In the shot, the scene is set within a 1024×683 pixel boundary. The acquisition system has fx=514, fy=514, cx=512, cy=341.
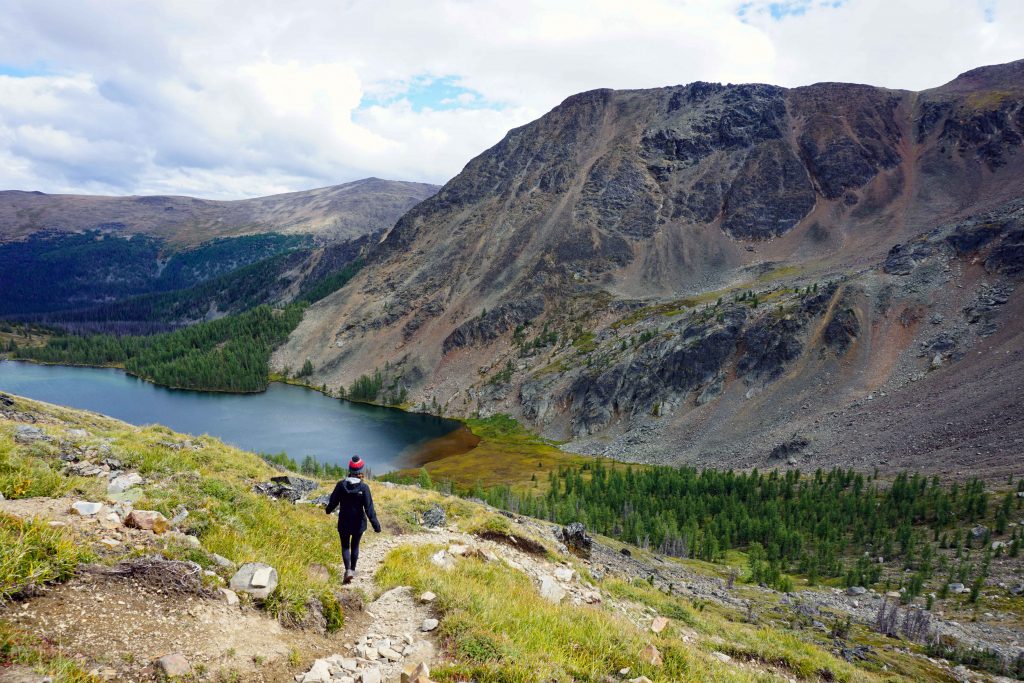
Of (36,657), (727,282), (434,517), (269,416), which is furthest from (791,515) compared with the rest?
(269,416)

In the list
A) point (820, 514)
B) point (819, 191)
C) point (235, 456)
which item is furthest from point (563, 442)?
point (819, 191)

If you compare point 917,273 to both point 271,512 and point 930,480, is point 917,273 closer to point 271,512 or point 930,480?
point 930,480

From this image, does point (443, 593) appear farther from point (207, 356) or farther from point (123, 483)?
point (207, 356)

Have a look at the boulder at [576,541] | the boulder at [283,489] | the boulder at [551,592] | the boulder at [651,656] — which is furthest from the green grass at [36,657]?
the boulder at [576,541]

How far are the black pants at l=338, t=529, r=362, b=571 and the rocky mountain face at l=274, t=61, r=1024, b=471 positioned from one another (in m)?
71.0

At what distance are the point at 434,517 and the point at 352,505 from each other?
913 cm

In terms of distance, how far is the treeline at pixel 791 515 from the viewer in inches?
1788

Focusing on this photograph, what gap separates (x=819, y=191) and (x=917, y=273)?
64.0 metres

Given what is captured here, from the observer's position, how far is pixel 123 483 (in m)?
13.3

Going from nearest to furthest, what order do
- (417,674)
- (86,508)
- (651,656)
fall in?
(417,674)
(86,508)
(651,656)

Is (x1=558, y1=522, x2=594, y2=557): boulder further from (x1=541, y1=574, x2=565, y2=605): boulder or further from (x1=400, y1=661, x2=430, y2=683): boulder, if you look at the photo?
(x1=400, y1=661, x2=430, y2=683): boulder

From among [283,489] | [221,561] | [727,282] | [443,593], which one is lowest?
[283,489]

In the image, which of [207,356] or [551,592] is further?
[207,356]

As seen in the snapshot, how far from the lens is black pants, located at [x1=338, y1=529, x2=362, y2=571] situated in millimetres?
12820
